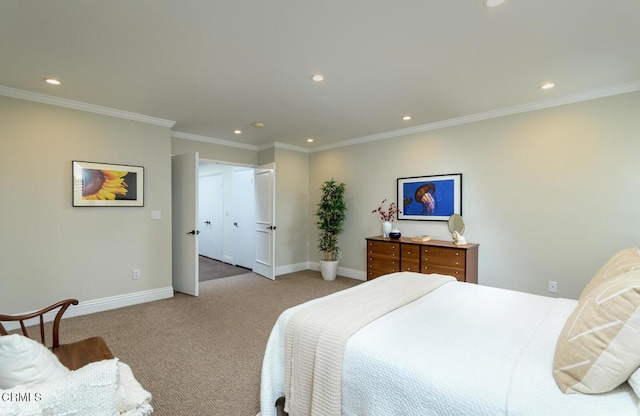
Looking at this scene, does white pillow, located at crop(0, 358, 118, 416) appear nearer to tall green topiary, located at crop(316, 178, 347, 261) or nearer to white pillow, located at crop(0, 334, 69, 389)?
white pillow, located at crop(0, 334, 69, 389)

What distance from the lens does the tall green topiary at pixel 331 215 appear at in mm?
5398

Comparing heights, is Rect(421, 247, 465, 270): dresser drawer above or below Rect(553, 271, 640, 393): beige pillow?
below

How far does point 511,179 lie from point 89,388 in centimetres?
435

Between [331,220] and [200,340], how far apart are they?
9.96ft

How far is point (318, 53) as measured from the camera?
8.01ft

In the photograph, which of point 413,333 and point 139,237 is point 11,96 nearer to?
point 139,237

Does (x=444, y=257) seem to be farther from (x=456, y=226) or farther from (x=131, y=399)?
(x=131, y=399)

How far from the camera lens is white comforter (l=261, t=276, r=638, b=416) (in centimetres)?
106

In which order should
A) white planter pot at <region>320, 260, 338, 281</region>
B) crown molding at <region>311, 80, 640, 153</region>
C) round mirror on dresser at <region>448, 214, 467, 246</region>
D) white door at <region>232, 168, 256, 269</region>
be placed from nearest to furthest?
1. crown molding at <region>311, 80, 640, 153</region>
2. round mirror on dresser at <region>448, 214, 467, 246</region>
3. white planter pot at <region>320, 260, 338, 281</region>
4. white door at <region>232, 168, 256, 269</region>

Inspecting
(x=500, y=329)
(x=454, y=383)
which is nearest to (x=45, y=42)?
(x=454, y=383)

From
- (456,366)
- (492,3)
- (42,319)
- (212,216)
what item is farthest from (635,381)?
(212,216)

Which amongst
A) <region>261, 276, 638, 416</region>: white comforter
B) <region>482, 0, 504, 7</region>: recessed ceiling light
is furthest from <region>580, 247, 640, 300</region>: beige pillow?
<region>482, 0, 504, 7</region>: recessed ceiling light

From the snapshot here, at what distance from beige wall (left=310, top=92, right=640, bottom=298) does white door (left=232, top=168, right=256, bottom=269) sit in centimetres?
317

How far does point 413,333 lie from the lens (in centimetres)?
155
